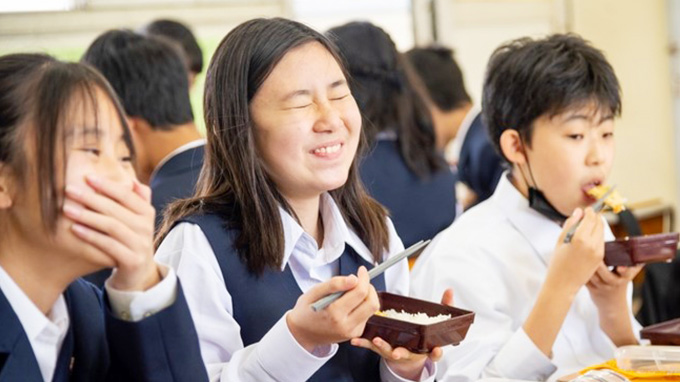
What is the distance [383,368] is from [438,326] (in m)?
0.28

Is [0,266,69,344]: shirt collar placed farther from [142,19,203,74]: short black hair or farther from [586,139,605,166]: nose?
[142,19,203,74]: short black hair

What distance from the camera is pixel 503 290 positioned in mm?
2154

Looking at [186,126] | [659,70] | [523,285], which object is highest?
[186,126]

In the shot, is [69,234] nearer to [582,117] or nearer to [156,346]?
[156,346]

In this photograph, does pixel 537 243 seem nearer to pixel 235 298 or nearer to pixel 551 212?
pixel 551 212

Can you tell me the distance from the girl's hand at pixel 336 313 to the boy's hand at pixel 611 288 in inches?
32.4

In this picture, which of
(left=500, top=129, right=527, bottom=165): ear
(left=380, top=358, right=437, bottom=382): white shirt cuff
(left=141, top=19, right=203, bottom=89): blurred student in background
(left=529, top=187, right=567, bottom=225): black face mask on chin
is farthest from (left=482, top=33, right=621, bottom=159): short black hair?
(left=141, top=19, right=203, bottom=89): blurred student in background

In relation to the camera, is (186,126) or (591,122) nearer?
(591,122)

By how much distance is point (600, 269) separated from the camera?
2.09 meters

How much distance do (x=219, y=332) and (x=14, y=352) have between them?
0.41m

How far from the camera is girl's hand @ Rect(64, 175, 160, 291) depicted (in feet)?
4.09

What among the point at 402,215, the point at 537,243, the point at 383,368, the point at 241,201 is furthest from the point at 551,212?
the point at 402,215

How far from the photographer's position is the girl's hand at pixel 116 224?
125 centimetres

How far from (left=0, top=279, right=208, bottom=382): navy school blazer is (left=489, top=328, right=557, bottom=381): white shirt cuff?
0.79 meters
